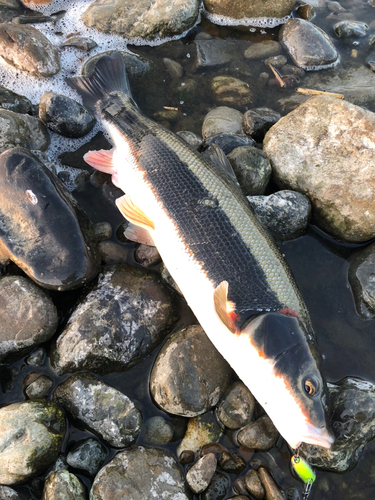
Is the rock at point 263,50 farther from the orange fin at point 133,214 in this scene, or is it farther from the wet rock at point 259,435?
the wet rock at point 259,435

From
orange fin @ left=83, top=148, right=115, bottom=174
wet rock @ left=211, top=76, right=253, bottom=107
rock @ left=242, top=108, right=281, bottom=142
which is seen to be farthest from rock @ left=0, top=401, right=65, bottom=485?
wet rock @ left=211, top=76, right=253, bottom=107

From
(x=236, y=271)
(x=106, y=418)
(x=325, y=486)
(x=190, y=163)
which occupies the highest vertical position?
(x=190, y=163)

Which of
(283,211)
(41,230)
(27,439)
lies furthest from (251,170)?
(27,439)

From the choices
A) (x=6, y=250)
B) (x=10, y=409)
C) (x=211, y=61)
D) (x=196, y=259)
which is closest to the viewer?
(x=10, y=409)

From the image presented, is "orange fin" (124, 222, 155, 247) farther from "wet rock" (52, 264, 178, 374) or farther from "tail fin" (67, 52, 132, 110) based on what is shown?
"tail fin" (67, 52, 132, 110)

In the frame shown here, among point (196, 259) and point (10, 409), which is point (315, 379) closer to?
point (196, 259)

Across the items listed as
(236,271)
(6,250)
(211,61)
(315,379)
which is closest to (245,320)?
(236,271)
